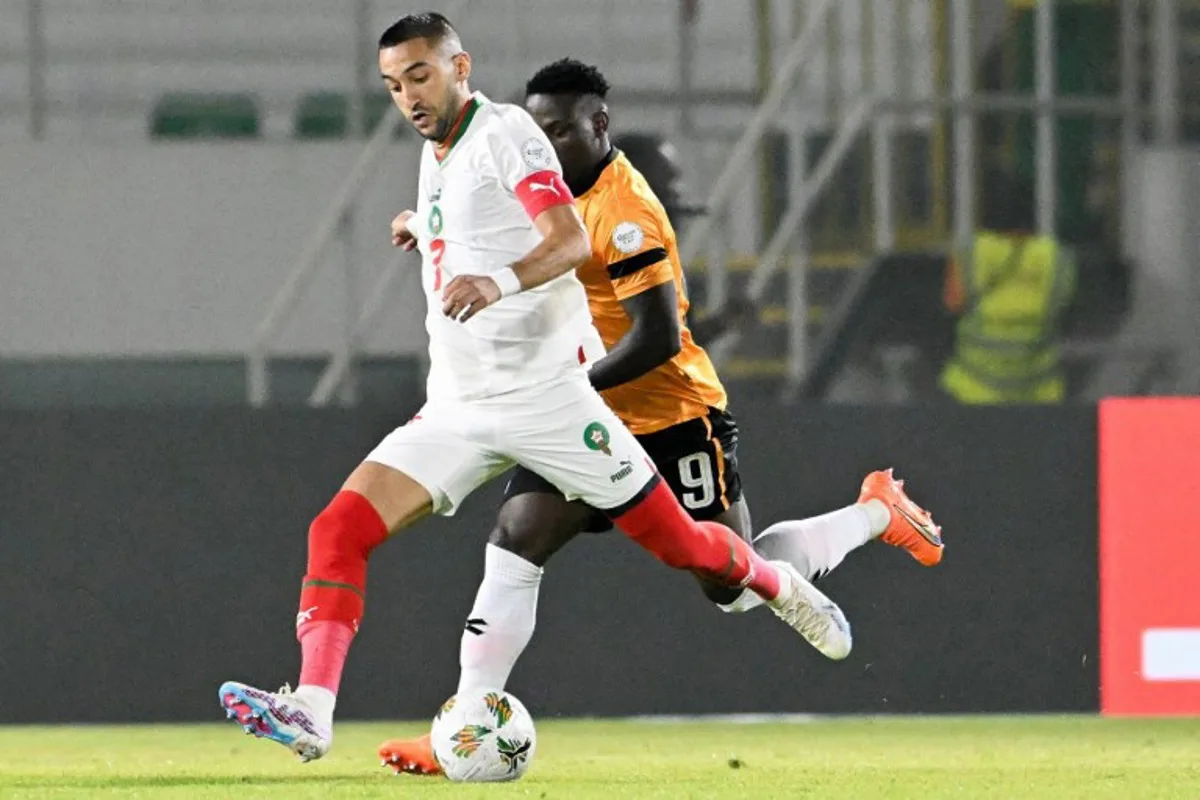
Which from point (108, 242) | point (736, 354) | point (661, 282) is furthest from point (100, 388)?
point (661, 282)

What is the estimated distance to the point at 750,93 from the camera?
12289 millimetres

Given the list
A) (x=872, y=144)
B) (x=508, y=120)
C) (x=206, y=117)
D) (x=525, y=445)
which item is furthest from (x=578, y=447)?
(x=206, y=117)

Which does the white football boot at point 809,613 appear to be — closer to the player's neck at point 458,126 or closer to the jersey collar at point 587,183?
the jersey collar at point 587,183

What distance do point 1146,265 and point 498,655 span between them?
5916 millimetres

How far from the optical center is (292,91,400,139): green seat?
1266cm

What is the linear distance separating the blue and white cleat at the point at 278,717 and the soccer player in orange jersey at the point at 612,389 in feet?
1.43

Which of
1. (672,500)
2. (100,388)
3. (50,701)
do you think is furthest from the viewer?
(100,388)

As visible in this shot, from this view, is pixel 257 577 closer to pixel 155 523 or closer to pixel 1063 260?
pixel 155 523

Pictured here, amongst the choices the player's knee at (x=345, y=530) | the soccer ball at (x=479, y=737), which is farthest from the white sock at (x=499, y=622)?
the player's knee at (x=345, y=530)

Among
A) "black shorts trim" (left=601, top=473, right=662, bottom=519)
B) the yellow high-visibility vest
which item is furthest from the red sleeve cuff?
the yellow high-visibility vest

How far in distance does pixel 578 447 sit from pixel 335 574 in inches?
23.7

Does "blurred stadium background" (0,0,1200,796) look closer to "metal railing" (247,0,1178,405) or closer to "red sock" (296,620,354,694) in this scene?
"metal railing" (247,0,1178,405)

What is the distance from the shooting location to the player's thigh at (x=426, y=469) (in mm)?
6188

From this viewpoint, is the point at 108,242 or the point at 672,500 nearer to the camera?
the point at 672,500
